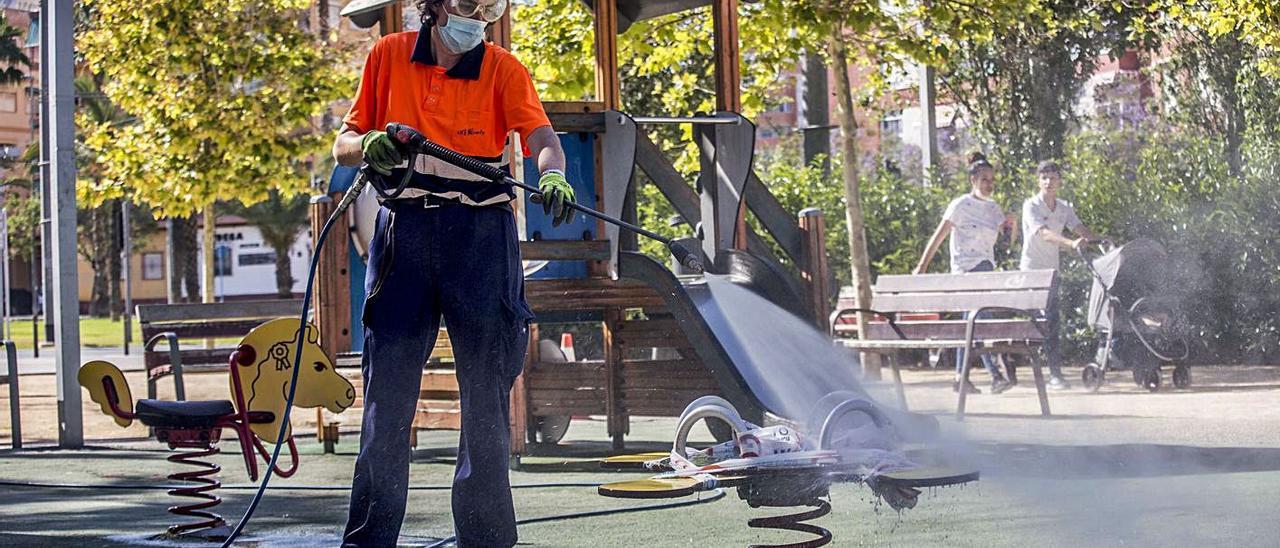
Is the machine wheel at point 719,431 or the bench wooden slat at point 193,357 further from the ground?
the bench wooden slat at point 193,357

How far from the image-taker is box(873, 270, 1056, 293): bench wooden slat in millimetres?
11312

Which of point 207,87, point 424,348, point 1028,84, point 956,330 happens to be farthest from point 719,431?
point 1028,84

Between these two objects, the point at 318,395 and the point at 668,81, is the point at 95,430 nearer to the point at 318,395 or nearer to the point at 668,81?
the point at 318,395

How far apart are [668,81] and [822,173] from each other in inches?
89.2

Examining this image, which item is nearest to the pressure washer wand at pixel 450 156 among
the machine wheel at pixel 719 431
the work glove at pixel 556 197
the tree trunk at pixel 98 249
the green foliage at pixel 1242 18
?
the work glove at pixel 556 197

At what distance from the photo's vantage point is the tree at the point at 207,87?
19.4 m

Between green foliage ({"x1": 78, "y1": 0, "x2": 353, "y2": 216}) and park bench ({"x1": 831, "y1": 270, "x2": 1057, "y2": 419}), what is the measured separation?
9.11 meters

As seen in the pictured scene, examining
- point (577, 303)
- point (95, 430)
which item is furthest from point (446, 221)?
point (95, 430)

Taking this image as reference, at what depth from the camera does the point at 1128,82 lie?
2562 cm

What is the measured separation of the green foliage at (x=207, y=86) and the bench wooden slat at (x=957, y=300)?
9039 mm

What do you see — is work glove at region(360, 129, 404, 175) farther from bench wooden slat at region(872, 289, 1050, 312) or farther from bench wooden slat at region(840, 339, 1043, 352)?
bench wooden slat at region(872, 289, 1050, 312)

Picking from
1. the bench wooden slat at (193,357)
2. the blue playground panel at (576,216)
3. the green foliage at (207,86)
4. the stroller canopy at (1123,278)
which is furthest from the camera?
the green foliage at (207,86)

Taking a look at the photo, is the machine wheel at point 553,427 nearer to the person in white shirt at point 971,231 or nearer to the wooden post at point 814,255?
the wooden post at point 814,255

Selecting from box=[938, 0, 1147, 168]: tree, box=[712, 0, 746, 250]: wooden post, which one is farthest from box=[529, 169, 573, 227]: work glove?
box=[938, 0, 1147, 168]: tree
